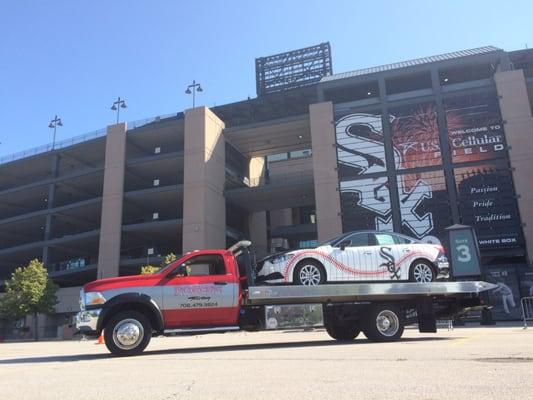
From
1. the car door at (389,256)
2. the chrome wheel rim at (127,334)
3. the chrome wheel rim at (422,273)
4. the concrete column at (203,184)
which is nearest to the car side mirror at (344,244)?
the car door at (389,256)

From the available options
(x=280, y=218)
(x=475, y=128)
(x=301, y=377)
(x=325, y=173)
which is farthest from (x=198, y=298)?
(x=280, y=218)

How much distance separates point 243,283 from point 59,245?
4306 cm

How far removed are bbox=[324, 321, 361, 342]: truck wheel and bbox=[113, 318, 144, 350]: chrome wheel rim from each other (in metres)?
4.94

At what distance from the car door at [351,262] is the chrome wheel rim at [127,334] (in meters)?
4.46

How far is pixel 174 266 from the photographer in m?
11.4

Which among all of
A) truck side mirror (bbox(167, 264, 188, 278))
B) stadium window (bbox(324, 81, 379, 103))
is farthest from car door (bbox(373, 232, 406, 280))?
stadium window (bbox(324, 81, 379, 103))

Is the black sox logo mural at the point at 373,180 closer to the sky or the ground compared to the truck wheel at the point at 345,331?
closer to the sky

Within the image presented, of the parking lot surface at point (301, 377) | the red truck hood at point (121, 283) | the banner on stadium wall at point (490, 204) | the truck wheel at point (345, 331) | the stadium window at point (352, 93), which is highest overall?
the stadium window at point (352, 93)

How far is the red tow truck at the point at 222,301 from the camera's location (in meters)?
→ 10.8

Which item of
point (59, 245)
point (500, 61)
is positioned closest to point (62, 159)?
point (59, 245)

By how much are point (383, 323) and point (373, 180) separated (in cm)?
2616

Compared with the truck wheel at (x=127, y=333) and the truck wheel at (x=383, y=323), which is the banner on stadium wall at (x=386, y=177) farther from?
the truck wheel at (x=127, y=333)

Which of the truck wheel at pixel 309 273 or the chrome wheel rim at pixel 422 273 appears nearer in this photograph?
the truck wheel at pixel 309 273

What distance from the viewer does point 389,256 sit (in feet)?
39.8
